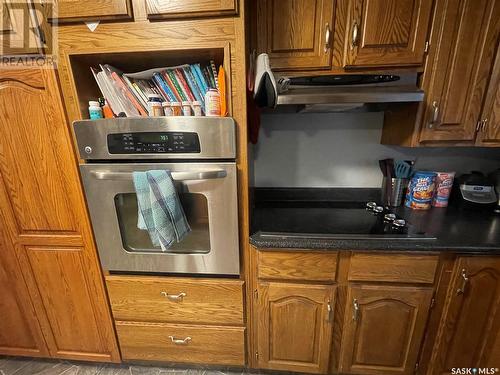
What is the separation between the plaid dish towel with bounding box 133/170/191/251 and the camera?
845 millimetres

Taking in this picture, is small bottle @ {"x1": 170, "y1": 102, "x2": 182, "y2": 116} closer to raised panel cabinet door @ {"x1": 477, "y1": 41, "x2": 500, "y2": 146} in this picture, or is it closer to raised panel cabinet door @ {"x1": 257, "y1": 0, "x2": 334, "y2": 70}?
raised panel cabinet door @ {"x1": 257, "y1": 0, "x2": 334, "y2": 70}

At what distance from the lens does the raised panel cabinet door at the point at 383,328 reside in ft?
3.25

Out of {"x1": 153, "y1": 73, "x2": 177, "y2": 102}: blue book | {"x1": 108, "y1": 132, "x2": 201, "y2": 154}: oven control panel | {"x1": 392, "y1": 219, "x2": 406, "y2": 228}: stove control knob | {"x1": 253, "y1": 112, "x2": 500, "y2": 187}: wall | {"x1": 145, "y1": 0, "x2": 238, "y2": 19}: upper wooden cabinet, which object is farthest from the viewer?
{"x1": 253, "y1": 112, "x2": 500, "y2": 187}: wall

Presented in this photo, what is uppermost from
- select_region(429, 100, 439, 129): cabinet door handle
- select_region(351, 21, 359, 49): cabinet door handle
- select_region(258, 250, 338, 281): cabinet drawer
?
select_region(351, 21, 359, 49): cabinet door handle

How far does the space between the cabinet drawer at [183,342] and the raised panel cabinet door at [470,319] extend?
93cm

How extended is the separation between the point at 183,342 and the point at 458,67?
1812 millimetres

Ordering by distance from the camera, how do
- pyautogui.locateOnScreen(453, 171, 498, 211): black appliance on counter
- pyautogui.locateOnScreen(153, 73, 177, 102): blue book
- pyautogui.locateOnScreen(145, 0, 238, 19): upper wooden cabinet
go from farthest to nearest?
pyautogui.locateOnScreen(453, 171, 498, 211): black appliance on counter
pyautogui.locateOnScreen(153, 73, 177, 102): blue book
pyautogui.locateOnScreen(145, 0, 238, 19): upper wooden cabinet

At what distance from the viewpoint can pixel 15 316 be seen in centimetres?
122

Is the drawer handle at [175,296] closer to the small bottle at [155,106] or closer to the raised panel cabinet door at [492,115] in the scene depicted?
the small bottle at [155,106]

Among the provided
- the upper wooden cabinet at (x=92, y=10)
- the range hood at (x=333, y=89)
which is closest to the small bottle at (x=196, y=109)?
the range hood at (x=333, y=89)

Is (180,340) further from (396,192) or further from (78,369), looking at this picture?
(396,192)

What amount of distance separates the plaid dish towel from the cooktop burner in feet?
1.34

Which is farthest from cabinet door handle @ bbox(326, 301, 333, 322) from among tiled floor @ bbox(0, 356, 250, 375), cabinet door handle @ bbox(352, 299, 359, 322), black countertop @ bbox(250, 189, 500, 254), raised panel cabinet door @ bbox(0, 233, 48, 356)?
raised panel cabinet door @ bbox(0, 233, 48, 356)

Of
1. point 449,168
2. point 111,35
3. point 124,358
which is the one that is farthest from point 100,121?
point 449,168
